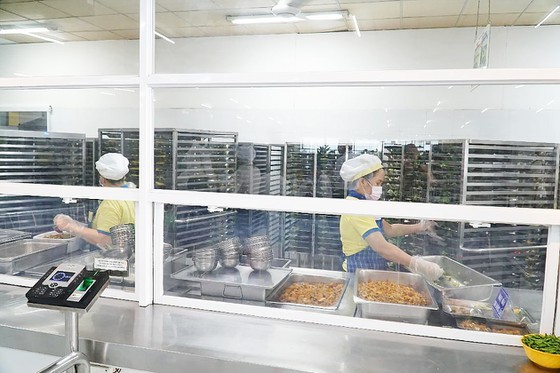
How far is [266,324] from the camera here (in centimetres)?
178

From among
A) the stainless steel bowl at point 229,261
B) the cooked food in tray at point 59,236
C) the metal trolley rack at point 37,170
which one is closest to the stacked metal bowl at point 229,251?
the stainless steel bowl at point 229,261

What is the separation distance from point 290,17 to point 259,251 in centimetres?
109

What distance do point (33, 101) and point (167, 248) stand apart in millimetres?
1529

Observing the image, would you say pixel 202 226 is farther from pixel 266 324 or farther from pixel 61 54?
pixel 61 54

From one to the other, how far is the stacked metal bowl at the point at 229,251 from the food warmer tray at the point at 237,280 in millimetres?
33

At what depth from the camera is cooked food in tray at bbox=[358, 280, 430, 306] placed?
5.95ft

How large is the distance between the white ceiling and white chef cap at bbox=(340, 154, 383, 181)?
61 cm

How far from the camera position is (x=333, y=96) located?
1.95 meters

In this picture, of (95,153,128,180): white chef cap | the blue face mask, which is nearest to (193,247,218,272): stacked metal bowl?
(95,153,128,180): white chef cap

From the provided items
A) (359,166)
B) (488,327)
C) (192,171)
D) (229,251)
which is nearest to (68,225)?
(192,171)

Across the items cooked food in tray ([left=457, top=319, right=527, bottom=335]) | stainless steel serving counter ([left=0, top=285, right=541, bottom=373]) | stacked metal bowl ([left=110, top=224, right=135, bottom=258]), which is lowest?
stainless steel serving counter ([left=0, top=285, right=541, bottom=373])

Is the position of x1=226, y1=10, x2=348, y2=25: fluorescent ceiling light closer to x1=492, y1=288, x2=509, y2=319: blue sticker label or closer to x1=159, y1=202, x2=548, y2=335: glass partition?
x1=159, y1=202, x2=548, y2=335: glass partition

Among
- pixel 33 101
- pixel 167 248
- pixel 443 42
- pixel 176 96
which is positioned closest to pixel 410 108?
pixel 443 42

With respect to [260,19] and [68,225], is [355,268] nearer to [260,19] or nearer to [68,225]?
[260,19]
